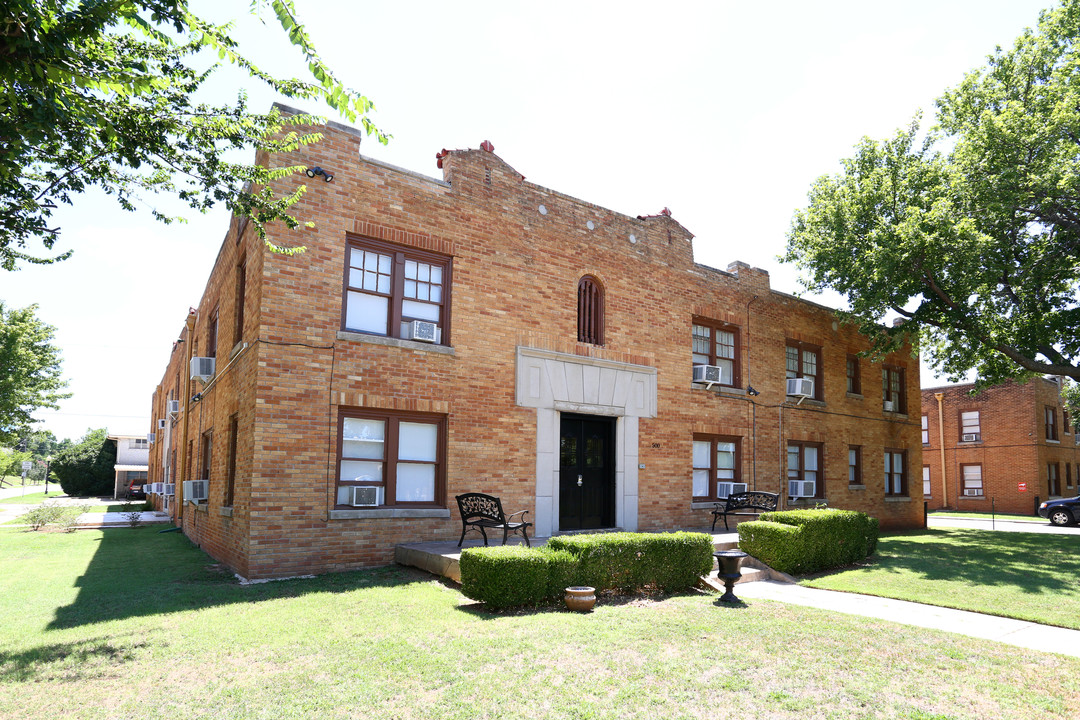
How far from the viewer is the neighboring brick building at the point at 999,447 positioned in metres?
34.3

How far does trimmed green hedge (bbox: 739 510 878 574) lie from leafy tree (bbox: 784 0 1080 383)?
710cm

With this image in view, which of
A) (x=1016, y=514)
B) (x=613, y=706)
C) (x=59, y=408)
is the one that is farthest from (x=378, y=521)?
(x=1016, y=514)

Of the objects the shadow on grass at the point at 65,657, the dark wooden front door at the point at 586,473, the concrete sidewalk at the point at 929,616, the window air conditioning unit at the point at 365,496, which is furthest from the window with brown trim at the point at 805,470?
the shadow on grass at the point at 65,657

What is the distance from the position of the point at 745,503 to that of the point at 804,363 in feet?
19.3

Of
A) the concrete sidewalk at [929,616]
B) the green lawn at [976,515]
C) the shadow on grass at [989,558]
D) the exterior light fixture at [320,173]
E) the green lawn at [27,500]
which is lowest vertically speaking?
the green lawn at [27,500]

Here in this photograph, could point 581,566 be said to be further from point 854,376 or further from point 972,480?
point 972,480

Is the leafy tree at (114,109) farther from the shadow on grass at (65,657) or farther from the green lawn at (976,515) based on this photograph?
the green lawn at (976,515)

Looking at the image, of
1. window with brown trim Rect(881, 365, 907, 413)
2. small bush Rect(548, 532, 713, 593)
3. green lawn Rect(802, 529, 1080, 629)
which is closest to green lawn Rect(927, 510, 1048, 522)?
window with brown trim Rect(881, 365, 907, 413)

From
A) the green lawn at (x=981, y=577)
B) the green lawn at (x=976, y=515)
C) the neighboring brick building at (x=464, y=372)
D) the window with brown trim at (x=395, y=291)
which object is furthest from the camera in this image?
the green lawn at (x=976, y=515)

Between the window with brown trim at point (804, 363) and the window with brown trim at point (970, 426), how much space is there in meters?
23.0

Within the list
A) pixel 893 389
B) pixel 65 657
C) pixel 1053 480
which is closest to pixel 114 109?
pixel 65 657

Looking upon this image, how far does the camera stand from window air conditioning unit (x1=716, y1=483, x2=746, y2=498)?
16.2 meters

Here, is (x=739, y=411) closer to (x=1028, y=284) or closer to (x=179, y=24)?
(x=1028, y=284)

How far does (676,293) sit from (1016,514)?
29356 mm
